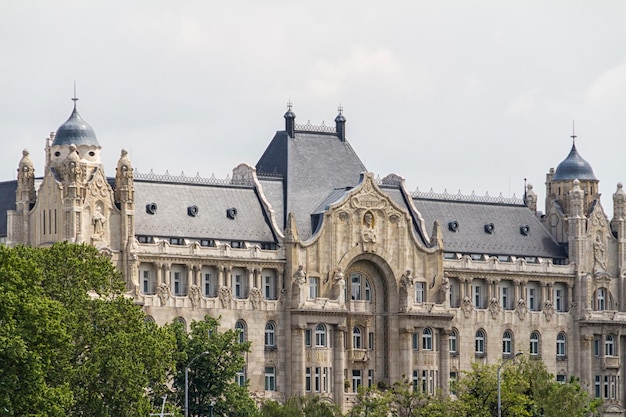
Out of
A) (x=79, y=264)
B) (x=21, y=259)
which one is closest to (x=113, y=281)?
(x=79, y=264)

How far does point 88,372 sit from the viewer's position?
178750 millimetres

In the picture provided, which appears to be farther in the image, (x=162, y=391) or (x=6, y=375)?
(x=162, y=391)

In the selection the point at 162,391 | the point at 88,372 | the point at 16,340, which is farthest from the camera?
the point at 162,391

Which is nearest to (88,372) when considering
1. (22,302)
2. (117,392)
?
(117,392)

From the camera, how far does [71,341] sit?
177375 millimetres

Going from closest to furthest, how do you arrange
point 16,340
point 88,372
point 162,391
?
1. point 16,340
2. point 88,372
3. point 162,391

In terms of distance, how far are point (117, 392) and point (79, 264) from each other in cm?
986

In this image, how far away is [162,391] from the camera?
19875 centimetres

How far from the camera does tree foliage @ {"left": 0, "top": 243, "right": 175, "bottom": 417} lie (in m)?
165

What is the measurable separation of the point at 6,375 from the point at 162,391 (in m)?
35.5

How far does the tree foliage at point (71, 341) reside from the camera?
165 metres

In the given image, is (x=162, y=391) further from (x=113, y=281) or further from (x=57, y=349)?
(x=57, y=349)

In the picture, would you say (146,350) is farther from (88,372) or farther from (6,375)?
(6,375)

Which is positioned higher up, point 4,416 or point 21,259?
point 21,259
